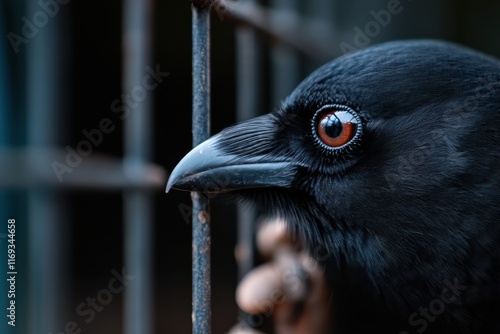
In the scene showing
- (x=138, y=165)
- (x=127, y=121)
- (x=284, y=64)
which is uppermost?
(x=284, y=64)

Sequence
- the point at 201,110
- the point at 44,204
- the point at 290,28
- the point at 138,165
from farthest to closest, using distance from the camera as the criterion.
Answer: the point at 290,28
the point at 138,165
the point at 44,204
the point at 201,110

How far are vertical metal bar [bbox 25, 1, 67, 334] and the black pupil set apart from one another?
2.32 ft

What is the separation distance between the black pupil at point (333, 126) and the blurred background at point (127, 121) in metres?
0.33

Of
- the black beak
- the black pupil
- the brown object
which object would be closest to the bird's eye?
the black pupil

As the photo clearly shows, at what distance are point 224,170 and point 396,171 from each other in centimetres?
39

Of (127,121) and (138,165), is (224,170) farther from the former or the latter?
(127,121)

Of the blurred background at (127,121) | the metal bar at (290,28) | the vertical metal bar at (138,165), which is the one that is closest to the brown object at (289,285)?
the blurred background at (127,121)

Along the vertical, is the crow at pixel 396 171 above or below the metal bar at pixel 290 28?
below

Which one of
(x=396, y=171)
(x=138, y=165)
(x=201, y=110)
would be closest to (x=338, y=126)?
(x=396, y=171)

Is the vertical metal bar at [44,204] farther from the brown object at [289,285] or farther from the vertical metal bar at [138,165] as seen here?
the brown object at [289,285]

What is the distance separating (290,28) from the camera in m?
2.74

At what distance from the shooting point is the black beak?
1560 millimetres

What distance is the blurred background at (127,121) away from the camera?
1885mm

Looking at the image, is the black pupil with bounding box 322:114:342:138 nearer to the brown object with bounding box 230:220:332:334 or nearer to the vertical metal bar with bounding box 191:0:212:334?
the vertical metal bar with bounding box 191:0:212:334
